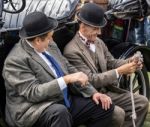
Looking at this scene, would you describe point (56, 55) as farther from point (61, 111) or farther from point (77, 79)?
point (61, 111)

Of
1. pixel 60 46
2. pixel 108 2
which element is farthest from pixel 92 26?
pixel 108 2

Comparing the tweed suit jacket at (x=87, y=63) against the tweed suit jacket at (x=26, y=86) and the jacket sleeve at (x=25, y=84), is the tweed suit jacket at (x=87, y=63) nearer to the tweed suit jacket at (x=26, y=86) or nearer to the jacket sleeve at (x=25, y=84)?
the tweed suit jacket at (x=26, y=86)

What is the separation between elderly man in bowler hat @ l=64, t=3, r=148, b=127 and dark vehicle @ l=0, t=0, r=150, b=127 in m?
0.16

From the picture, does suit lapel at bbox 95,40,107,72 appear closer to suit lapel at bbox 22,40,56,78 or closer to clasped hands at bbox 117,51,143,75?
clasped hands at bbox 117,51,143,75

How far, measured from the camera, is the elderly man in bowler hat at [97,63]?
4.80 m

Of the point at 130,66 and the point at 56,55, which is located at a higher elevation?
the point at 56,55

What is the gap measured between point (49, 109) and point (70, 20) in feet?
4.58

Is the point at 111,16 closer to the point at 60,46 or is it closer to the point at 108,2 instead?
the point at 108,2

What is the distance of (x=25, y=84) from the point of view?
4109 millimetres

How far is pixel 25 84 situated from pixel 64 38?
1.09 metres

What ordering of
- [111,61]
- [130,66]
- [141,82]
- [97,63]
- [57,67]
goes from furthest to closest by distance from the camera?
[141,82] < [111,61] < [97,63] < [130,66] < [57,67]

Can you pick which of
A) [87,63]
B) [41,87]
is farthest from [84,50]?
[41,87]

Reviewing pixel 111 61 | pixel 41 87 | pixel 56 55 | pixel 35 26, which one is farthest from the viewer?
pixel 111 61

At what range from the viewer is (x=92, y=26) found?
4.81m
